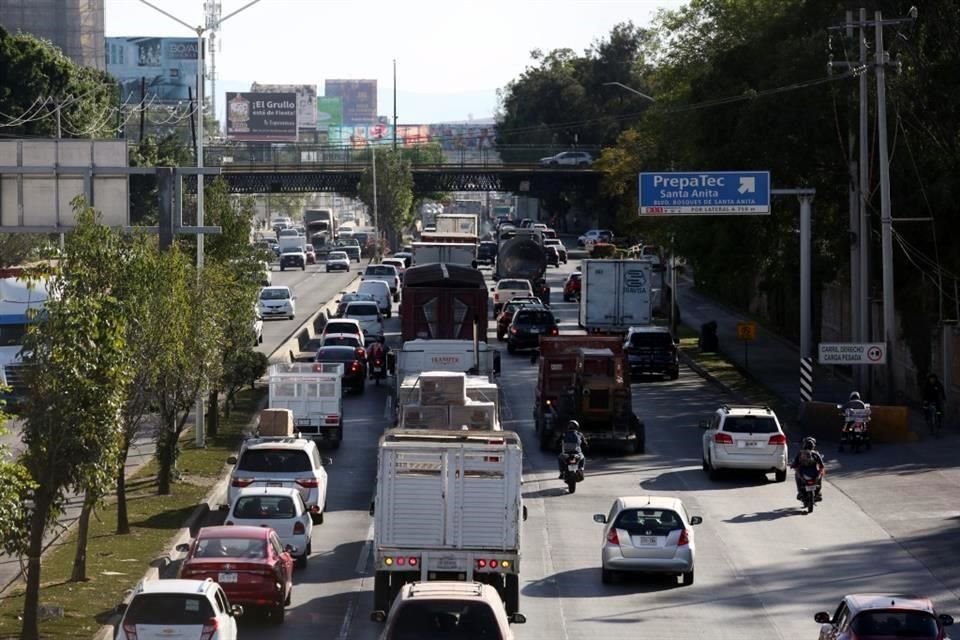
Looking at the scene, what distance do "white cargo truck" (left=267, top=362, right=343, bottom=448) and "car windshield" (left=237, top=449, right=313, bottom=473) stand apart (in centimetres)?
1006

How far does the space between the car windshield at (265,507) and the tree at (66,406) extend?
174 inches

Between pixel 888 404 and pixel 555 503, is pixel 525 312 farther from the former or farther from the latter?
pixel 555 503

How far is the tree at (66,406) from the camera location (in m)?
22.9

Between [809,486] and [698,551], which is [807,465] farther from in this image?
[698,551]

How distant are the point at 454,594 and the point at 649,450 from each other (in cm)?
2671

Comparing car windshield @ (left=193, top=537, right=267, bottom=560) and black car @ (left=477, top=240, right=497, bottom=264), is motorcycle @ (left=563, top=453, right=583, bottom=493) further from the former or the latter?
black car @ (left=477, top=240, right=497, bottom=264)

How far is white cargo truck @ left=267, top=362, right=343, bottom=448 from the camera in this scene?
43031 mm

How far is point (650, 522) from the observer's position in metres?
27.6

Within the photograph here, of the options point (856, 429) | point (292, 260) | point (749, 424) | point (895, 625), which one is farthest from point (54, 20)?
point (895, 625)

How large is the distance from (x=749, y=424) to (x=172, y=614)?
827 inches

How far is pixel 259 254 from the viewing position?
1981 inches

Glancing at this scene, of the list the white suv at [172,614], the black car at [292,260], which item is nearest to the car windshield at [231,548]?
the white suv at [172,614]

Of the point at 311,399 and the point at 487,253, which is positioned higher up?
the point at 487,253

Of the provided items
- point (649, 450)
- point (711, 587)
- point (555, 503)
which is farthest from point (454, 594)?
point (649, 450)
